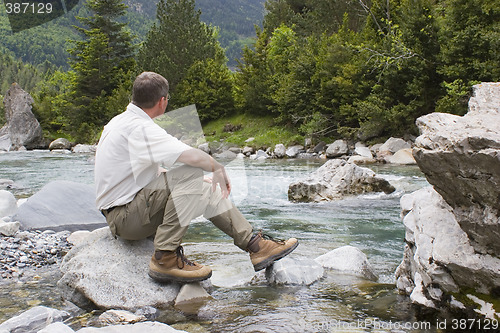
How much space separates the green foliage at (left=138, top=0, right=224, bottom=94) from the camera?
4106 cm

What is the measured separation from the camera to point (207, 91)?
39.2m

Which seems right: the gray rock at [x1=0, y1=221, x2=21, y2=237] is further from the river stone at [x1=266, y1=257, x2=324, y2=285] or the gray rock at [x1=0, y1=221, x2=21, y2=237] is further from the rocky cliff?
the rocky cliff

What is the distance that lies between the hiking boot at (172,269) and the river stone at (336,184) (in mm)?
6157

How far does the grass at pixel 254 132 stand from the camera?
28375mm

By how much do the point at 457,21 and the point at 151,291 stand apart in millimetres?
20792

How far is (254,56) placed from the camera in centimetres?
3888

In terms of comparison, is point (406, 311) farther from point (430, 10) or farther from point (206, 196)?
point (430, 10)

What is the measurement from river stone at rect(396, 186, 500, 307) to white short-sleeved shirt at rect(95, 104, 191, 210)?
1.83 metres

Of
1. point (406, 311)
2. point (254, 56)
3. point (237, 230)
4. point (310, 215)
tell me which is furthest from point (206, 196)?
point (254, 56)

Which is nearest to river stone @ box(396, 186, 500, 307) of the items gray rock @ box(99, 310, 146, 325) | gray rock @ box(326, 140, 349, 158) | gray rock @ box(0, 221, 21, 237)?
gray rock @ box(99, 310, 146, 325)

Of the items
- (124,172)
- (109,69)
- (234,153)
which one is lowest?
(234,153)

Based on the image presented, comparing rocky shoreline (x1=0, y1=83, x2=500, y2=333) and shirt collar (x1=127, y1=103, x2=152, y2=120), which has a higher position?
shirt collar (x1=127, y1=103, x2=152, y2=120)

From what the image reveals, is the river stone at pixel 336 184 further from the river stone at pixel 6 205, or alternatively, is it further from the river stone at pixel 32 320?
the river stone at pixel 32 320

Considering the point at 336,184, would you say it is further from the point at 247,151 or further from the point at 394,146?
the point at 247,151
